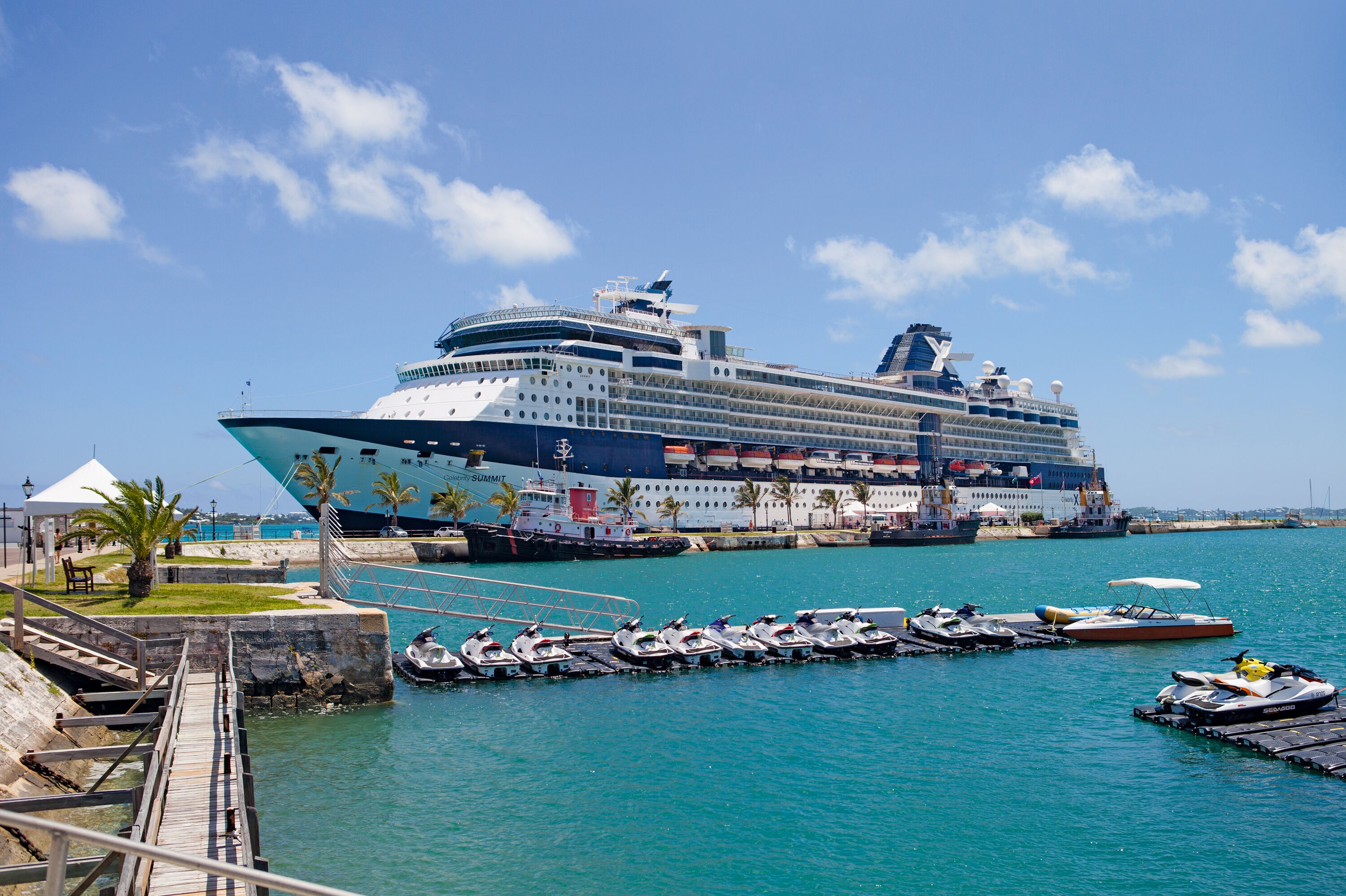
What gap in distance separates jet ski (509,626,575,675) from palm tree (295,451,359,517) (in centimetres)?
3002

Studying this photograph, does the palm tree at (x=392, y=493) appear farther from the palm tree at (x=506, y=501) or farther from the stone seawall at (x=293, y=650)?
the stone seawall at (x=293, y=650)

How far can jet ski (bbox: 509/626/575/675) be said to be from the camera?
861 inches

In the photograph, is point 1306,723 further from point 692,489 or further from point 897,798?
point 692,489

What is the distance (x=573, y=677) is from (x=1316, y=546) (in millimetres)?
90522

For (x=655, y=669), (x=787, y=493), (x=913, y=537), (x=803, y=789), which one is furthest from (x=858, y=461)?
(x=803, y=789)

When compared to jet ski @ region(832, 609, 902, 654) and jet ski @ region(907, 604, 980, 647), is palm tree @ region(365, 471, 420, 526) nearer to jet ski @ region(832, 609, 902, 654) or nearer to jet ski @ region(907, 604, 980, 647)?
jet ski @ region(832, 609, 902, 654)

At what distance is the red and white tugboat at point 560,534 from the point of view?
51438 mm

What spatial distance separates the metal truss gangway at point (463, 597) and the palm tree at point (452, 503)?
27.5ft

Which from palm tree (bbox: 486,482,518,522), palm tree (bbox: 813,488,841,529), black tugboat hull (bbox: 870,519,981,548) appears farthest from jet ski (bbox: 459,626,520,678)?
palm tree (bbox: 813,488,841,529)

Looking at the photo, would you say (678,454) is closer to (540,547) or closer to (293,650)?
(540,547)

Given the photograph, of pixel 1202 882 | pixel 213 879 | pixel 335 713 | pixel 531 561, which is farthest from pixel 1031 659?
pixel 531 561

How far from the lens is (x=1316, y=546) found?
85.5 m

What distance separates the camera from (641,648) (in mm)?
23062

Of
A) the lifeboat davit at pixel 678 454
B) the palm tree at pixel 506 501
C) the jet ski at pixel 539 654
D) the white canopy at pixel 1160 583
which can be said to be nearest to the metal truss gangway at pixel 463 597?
the jet ski at pixel 539 654
